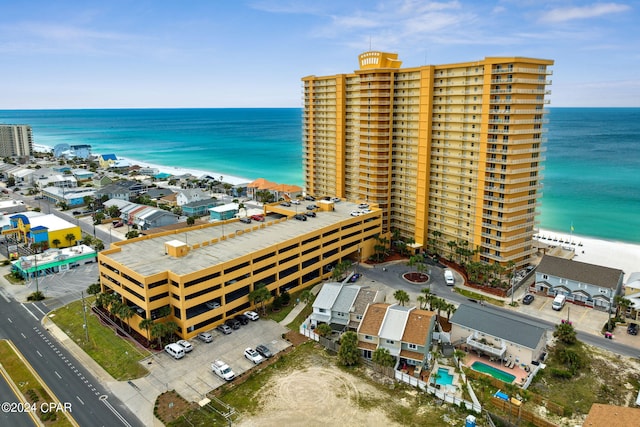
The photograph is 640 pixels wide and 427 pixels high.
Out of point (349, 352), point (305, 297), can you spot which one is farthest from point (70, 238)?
point (349, 352)

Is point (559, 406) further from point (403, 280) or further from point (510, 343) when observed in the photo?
point (403, 280)

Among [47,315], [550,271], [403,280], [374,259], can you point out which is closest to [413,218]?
[374,259]

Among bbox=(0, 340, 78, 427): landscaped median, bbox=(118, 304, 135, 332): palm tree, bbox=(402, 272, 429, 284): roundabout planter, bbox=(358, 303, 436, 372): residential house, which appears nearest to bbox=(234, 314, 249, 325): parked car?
bbox=(118, 304, 135, 332): palm tree

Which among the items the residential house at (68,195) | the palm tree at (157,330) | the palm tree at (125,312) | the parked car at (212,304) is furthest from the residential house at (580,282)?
the residential house at (68,195)

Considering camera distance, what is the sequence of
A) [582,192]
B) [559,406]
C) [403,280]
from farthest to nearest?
[582,192] → [403,280] → [559,406]

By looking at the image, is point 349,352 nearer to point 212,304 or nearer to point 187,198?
point 212,304

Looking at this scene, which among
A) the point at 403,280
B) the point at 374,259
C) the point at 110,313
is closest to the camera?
the point at 110,313

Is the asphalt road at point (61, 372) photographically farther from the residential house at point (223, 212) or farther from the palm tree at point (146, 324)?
the residential house at point (223, 212)

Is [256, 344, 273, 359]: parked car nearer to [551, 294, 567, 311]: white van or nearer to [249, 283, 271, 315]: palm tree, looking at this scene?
[249, 283, 271, 315]: palm tree
